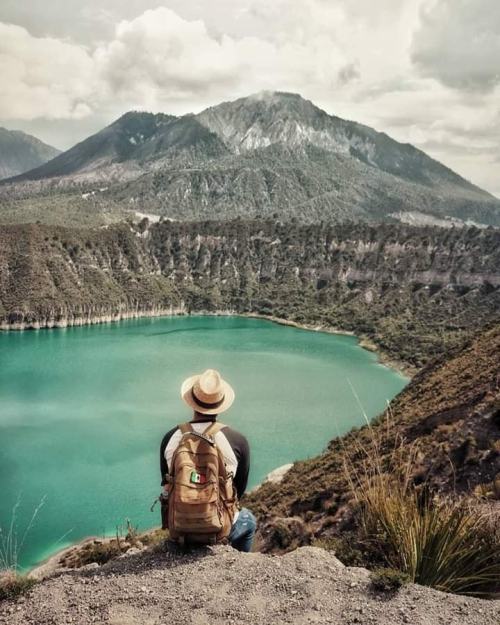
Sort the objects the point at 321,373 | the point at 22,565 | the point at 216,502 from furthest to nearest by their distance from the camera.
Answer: the point at 321,373
the point at 22,565
the point at 216,502

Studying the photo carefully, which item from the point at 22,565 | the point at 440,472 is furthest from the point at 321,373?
the point at 440,472

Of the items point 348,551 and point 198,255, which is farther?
point 198,255

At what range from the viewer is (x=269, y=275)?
14000 cm

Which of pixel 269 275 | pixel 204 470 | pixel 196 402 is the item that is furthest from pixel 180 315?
pixel 204 470

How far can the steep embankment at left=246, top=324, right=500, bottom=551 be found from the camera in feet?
43.7

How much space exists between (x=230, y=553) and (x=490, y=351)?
76.2 ft

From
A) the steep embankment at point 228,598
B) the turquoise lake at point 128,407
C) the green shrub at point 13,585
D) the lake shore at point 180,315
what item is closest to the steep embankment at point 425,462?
the steep embankment at point 228,598

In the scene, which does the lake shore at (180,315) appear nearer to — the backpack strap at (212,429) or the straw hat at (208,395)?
the straw hat at (208,395)

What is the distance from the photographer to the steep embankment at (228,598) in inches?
222

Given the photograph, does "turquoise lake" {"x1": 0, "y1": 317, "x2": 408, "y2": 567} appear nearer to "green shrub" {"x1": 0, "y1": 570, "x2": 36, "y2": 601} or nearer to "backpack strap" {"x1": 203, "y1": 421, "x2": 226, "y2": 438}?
"green shrub" {"x1": 0, "y1": 570, "x2": 36, "y2": 601}

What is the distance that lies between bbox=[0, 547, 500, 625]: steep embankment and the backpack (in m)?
0.46

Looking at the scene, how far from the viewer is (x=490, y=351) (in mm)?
27125

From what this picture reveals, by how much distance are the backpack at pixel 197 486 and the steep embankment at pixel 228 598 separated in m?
0.46

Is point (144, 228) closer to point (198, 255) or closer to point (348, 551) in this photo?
point (198, 255)
